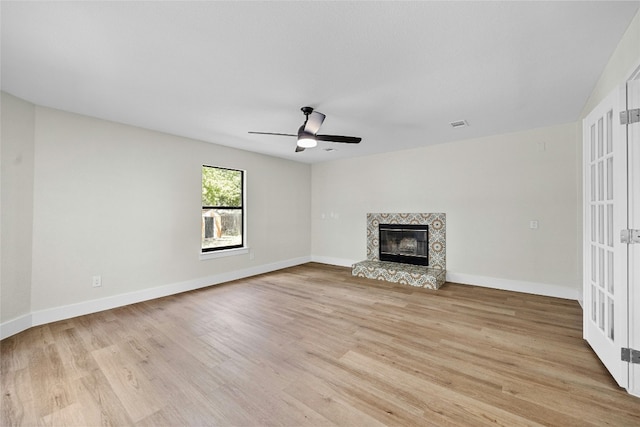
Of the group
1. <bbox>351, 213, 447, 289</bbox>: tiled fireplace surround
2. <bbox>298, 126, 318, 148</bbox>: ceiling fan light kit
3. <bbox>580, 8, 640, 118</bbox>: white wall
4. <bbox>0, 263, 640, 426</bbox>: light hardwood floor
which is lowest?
<bbox>0, 263, 640, 426</bbox>: light hardwood floor

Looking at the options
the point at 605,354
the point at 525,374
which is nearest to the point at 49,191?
the point at 525,374

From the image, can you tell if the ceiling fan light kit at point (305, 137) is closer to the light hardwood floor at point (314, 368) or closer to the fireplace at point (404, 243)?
the light hardwood floor at point (314, 368)

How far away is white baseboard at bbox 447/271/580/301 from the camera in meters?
3.80

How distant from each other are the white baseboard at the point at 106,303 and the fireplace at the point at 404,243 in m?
2.77

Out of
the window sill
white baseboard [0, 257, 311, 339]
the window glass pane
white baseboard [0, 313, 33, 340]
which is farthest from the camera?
the window glass pane

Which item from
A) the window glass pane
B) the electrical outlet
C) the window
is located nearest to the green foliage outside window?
the window

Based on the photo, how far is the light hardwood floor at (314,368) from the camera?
1.65 meters

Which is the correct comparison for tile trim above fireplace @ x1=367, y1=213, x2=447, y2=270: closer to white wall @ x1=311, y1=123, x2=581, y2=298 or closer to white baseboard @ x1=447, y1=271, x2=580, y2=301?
white wall @ x1=311, y1=123, x2=581, y2=298

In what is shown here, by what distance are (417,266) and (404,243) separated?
51cm

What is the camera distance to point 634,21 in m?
1.69

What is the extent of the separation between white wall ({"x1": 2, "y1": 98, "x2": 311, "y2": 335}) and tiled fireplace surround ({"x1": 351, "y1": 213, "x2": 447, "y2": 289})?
2.55 metres

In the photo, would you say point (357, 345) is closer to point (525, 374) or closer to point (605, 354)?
point (525, 374)

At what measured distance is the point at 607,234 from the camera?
6.86ft

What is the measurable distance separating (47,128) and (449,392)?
4797 mm
